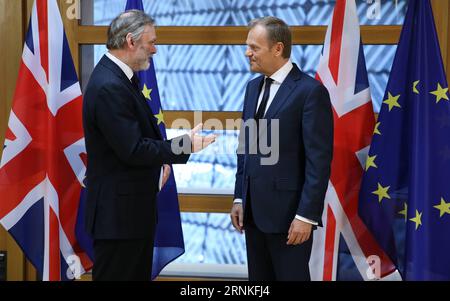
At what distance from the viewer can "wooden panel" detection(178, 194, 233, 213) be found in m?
2.79

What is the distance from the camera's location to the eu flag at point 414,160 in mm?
2299

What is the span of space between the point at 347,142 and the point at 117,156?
100cm

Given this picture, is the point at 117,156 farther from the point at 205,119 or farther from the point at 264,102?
the point at 205,119

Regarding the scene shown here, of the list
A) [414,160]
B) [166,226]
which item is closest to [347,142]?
[414,160]

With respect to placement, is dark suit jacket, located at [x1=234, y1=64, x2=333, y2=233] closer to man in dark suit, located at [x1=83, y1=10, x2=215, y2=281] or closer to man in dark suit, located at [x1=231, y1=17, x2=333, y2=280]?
man in dark suit, located at [x1=231, y1=17, x2=333, y2=280]

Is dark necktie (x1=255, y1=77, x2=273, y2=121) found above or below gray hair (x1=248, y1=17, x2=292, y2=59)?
below

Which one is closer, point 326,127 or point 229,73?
point 326,127

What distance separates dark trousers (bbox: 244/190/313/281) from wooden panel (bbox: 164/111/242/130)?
2.39 ft

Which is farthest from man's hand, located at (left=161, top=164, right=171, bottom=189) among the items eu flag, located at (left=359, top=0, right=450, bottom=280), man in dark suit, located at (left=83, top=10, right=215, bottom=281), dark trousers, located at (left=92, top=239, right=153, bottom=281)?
eu flag, located at (left=359, top=0, right=450, bottom=280)

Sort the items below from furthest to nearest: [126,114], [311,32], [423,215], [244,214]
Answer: [311,32]
[423,215]
[244,214]
[126,114]

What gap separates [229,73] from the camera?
2826mm
